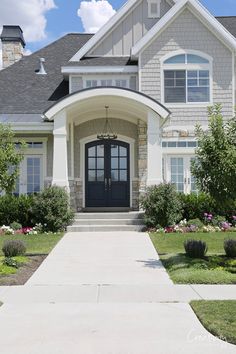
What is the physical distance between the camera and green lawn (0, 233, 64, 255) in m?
12.4

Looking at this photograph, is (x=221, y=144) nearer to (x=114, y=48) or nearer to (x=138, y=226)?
(x=138, y=226)

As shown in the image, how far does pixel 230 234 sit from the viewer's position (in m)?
14.8

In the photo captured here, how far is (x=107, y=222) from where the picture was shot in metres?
16.4

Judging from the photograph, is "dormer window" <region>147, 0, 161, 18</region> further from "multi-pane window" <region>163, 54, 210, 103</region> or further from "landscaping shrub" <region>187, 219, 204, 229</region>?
"landscaping shrub" <region>187, 219, 204, 229</region>

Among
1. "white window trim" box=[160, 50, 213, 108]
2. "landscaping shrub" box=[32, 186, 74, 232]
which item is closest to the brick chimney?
"white window trim" box=[160, 50, 213, 108]

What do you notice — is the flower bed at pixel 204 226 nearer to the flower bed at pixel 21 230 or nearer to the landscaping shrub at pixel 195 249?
the flower bed at pixel 21 230

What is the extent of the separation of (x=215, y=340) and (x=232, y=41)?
15392 mm

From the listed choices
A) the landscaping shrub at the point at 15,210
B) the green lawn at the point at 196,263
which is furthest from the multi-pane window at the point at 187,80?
the landscaping shrub at the point at 15,210

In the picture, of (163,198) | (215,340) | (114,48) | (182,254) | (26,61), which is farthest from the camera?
(26,61)

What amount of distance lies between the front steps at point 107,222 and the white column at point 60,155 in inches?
50.7

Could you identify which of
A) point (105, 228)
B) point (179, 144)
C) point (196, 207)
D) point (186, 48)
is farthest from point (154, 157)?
point (186, 48)

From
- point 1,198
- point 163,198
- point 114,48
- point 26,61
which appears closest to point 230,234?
point 163,198

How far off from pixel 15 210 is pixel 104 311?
34.0 feet

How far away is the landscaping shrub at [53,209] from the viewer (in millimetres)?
15648
